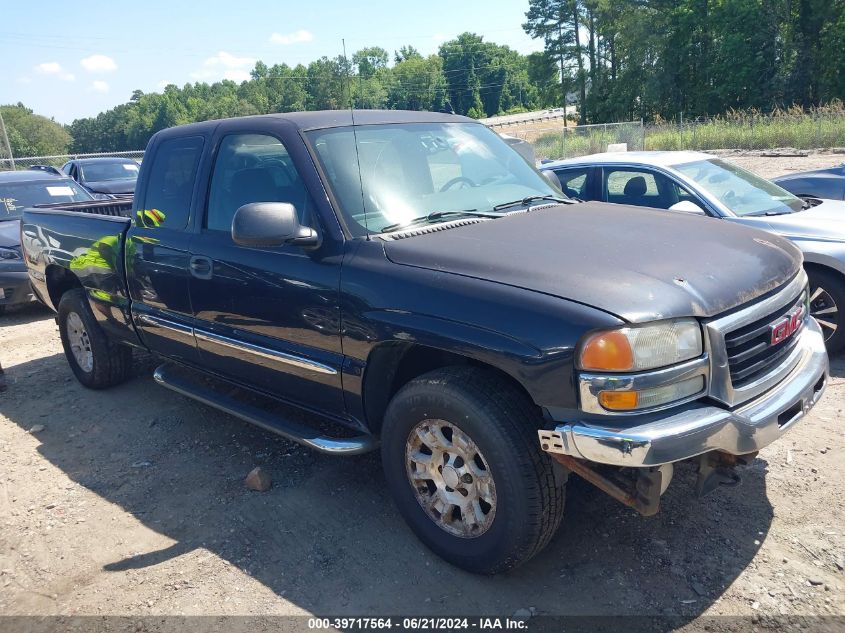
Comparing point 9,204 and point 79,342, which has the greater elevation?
point 9,204

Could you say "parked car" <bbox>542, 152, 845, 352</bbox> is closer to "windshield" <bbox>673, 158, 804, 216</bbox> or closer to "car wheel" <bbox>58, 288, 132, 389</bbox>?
"windshield" <bbox>673, 158, 804, 216</bbox>

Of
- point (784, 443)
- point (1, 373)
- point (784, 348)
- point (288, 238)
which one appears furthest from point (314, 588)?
point (1, 373)

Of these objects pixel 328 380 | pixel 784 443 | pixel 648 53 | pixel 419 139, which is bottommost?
pixel 784 443

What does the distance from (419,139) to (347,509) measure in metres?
2.13

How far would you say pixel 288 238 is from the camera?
3227 millimetres

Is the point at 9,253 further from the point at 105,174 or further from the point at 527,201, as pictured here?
the point at 527,201

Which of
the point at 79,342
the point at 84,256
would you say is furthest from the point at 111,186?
the point at 84,256

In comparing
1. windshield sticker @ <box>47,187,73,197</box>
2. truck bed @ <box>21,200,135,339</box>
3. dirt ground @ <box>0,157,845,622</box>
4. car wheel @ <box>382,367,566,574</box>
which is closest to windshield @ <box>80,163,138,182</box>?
windshield sticker @ <box>47,187,73,197</box>

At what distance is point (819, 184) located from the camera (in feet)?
26.9

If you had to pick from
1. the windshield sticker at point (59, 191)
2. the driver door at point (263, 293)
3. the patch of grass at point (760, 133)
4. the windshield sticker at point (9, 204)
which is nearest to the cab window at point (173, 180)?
the driver door at point (263, 293)

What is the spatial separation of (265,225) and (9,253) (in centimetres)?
696

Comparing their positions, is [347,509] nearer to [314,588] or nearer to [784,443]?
[314,588]

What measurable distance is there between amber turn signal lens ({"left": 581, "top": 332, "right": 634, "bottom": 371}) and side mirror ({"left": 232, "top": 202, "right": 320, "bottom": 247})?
152 cm

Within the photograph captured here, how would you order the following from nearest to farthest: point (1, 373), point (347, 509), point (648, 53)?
point (347, 509) < point (1, 373) < point (648, 53)
